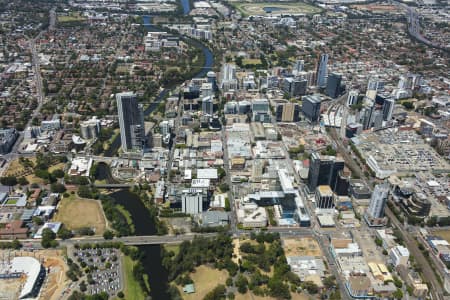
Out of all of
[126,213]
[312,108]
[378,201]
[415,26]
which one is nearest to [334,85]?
[312,108]

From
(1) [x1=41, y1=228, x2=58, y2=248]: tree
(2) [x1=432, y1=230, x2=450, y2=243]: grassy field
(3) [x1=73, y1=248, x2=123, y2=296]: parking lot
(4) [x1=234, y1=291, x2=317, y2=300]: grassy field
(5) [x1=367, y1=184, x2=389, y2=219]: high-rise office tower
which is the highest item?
(5) [x1=367, y1=184, x2=389, y2=219]: high-rise office tower

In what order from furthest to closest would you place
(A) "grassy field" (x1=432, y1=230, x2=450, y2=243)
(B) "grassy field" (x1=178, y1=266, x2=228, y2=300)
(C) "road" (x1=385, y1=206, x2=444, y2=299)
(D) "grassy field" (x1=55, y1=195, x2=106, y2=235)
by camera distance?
(A) "grassy field" (x1=432, y1=230, x2=450, y2=243), (D) "grassy field" (x1=55, y1=195, x2=106, y2=235), (C) "road" (x1=385, y1=206, x2=444, y2=299), (B) "grassy field" (x1=178, y1=266, x2=228, y2=300)

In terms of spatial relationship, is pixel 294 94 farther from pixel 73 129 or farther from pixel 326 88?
pixel 73 129

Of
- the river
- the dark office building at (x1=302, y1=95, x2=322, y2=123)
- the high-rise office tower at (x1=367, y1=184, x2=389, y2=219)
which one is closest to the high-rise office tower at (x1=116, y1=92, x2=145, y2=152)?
the river

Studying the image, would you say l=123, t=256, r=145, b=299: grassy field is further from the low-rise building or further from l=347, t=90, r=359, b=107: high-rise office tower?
l=347, t=90, r=359, b=107: high-rise office tower

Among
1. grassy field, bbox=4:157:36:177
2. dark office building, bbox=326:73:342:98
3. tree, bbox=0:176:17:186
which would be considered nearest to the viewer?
tree, bbox=0:176:17:186

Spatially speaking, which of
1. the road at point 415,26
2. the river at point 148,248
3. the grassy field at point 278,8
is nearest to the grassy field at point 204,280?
the river at point 148,248
